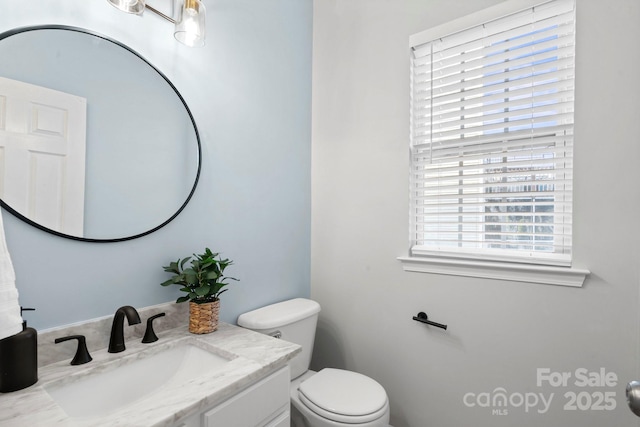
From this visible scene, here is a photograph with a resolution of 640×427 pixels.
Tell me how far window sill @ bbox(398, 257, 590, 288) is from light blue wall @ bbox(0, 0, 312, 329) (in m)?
0.74

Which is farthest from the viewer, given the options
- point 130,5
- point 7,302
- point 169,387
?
point 130,5

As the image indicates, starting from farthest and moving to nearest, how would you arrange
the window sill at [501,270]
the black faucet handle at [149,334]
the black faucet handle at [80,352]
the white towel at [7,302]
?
the window sill at [501,270] < the black faucet handle at [149,334] < the black faucet handle at [80,352] < the white towel at [7,302]

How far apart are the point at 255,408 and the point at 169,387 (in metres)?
0.26

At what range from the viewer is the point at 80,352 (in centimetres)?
96

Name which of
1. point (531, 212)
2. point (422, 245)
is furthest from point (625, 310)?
point (422, 245)

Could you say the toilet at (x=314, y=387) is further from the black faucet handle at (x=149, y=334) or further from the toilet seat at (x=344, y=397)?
the black faucet handle at (x=149, y=334)

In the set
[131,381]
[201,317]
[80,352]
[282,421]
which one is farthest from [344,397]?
[80,352]

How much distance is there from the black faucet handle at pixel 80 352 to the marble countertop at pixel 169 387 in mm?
18

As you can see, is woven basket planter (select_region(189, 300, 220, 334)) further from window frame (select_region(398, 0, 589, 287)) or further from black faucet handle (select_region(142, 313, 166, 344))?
window frame (select_region(398, 0, 589, 287))

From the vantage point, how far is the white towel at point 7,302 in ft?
2.26

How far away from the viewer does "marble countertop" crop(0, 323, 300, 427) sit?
702 millimetres

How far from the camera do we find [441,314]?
1.55m

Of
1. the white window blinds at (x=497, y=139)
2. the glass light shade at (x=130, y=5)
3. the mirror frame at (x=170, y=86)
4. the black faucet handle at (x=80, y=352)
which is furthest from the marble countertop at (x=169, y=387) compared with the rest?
the glass light shade at (x=130, y=5)

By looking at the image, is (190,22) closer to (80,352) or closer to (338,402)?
(80,352)
